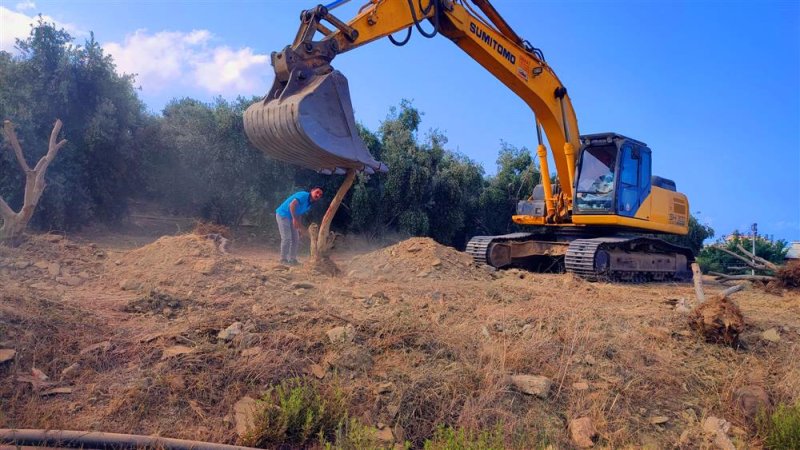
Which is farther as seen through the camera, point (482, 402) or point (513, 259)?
Answer: point (513, 259)

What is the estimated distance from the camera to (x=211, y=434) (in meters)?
3.64

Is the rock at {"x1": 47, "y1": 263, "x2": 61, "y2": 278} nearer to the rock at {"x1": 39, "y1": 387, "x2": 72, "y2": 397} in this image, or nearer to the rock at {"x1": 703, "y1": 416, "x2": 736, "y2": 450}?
the rock at {"x1": 39, "y1": 387, "x2": 72, "y2": 397}

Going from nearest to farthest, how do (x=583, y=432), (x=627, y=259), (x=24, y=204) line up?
(x=583, y=432), (x=24, y=204), (x=627, y=259)

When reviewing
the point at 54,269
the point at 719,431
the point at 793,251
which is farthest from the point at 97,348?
the point at 793,251

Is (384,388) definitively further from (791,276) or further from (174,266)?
(791,276)

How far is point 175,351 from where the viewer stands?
430 cm

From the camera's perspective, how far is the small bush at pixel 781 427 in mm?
4207

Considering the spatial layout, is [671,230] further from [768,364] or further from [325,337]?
[325,337]

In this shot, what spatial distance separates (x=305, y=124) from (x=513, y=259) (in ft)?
24.2

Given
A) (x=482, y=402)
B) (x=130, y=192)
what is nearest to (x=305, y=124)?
(x=482, y=402)

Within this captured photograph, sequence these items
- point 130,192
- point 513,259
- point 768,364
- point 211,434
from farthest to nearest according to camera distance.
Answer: point 130,192
point 513,259
point 768,364
point 211,434

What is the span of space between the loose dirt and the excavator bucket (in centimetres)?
142

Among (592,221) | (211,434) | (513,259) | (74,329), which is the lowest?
(211,434)

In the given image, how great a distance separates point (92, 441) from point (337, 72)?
14.8 feet
